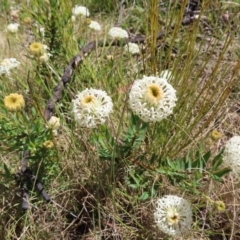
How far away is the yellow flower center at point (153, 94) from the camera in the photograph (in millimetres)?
957

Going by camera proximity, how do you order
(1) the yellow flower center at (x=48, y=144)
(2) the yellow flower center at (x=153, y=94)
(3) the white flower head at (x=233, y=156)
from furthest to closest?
(1) the yellow flower center at (x=48, y=144)
(3) the white flower head at (x=233, y=156)
(2) the yellow flower center at (x=153, y=94)

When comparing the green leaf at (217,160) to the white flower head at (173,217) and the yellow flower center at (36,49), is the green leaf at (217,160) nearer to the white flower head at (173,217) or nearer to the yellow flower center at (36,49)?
the white flower head at (173,217)

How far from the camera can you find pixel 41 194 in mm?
1314

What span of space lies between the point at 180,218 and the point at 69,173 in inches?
18.0

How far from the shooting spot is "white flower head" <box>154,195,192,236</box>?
110 centimetres

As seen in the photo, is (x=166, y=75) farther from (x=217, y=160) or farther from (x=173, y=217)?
(x=173, y=217)

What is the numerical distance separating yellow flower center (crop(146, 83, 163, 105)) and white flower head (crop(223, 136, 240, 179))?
10.7 inches

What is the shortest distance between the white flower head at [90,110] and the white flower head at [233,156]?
35 centimetres

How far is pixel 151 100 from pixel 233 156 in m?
0.29

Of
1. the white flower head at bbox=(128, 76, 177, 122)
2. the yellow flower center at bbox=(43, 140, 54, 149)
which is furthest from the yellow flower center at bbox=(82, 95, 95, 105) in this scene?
the yellow flower center at bbox=(43, 140, 54, 149)

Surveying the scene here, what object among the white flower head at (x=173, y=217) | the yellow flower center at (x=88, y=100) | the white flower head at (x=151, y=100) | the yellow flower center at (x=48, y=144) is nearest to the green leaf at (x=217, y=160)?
the white flower head at (x=173, y=217)

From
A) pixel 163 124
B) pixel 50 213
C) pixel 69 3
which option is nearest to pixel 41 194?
pixel 50 213

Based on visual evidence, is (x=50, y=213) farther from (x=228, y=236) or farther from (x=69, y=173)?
(x=228, y=236)

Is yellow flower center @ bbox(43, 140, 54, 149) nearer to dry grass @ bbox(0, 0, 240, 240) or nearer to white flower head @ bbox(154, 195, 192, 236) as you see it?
dry grass @ bbox(0, 0, 240, 240)
